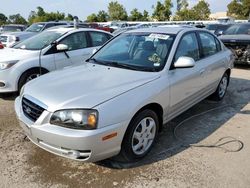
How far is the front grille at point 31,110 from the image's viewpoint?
343 centimetres

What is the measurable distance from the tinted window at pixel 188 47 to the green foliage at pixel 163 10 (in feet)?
157

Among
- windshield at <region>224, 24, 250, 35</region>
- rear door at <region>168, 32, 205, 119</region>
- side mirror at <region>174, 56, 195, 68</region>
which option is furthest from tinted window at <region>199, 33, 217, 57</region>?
windshield at <region>224, 24, 250, 35</region>

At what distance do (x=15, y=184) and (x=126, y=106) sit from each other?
1.48m

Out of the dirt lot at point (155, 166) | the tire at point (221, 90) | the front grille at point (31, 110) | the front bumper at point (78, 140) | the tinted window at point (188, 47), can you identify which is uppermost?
the tinted window at point (188, 47)

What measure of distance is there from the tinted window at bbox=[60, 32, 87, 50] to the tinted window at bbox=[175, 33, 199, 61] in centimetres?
316

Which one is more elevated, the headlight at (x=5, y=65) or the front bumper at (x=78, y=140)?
the headlight at (x=5, y=65)

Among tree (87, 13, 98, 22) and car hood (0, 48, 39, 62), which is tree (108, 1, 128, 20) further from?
car hood (0, 48, 39, 62)

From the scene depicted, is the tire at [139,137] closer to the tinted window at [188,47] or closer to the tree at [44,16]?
the tinted window at [188,47]

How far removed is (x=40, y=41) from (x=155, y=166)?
184 inches

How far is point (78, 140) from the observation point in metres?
3.13

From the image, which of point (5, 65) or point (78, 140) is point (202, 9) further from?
point (78, 140)

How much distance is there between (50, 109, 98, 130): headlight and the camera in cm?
317

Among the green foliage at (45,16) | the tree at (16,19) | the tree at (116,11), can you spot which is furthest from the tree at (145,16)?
the tree at (16,19)

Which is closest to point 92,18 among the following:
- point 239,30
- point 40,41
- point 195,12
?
point 195,12
